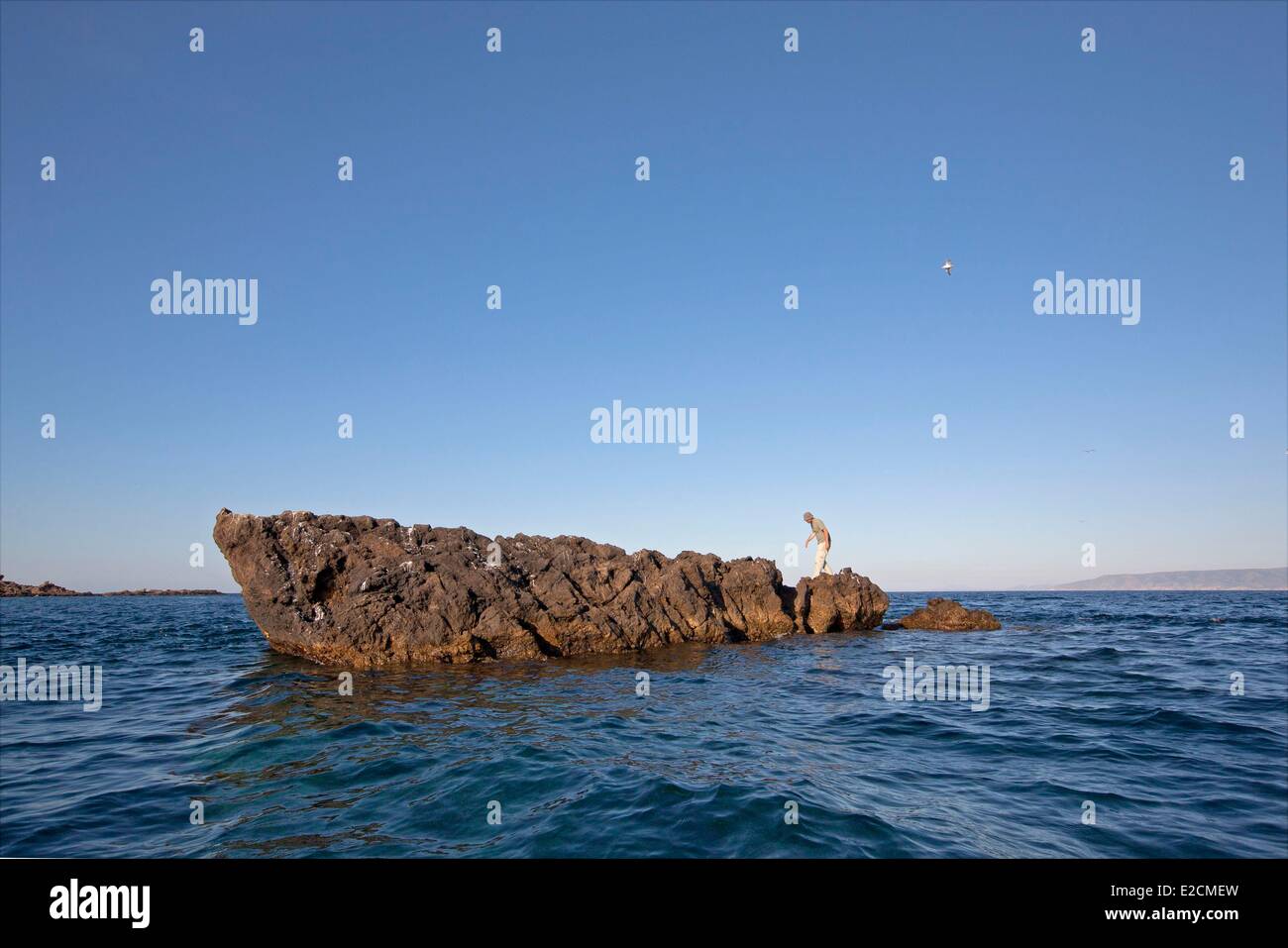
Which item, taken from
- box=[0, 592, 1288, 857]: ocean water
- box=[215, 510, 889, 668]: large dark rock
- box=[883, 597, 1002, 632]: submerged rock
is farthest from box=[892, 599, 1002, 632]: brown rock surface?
box=[0, 592, 1288, 857]: ocean water

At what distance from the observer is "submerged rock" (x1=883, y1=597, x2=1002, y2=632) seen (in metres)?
30.3

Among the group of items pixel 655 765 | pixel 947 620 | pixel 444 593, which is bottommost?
pixel 947 620

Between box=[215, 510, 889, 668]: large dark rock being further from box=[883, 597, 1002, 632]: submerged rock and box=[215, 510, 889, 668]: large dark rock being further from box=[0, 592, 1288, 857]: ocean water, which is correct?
box=[883, 597, 1002, 632]: submerged rock

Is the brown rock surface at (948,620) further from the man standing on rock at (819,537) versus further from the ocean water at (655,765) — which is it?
the ocean water at (655,765)

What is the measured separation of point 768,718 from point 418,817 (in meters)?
7.51

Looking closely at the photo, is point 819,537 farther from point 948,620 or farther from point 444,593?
point 444,593

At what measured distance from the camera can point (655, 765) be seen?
1023 cm

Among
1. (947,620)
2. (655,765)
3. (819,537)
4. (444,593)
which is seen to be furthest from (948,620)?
(655,765)

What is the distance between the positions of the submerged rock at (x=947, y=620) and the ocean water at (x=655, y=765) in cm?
1081

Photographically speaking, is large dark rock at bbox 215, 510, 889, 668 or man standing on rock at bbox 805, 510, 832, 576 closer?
large dark rock at bbox 215, 510, 889, 668

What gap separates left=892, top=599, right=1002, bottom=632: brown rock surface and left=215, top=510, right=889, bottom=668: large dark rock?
9.52m

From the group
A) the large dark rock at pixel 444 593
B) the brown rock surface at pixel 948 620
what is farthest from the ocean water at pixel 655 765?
the brown rock surface at pixel 948 620

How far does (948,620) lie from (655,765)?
24.9 metres

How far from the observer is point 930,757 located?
35.2 feet
